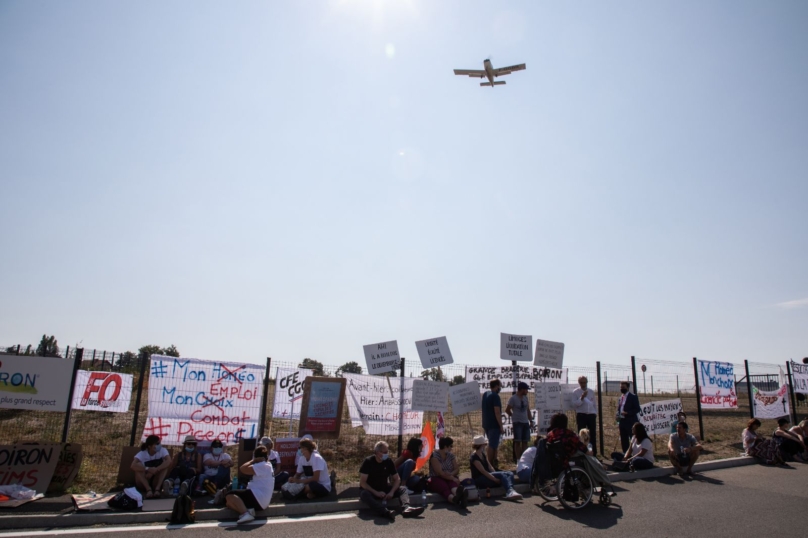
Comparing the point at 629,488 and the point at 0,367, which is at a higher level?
the point at 0,367

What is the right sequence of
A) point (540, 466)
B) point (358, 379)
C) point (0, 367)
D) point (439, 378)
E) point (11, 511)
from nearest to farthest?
point (11, 511) < point (540, 466) < point (0, 367) < point (358, 379) < point (439, 378)

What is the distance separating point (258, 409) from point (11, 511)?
13.7 ft

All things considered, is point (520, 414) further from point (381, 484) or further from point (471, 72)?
point (471, 72)

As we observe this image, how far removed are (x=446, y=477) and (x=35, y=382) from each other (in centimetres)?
760

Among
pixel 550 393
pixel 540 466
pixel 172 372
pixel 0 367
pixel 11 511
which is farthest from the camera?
pixel 550 393

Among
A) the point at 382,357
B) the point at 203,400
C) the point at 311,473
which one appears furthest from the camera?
the point at 382,357

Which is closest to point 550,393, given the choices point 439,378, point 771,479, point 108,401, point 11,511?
point 439,378

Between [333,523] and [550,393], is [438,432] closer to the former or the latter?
[550,393]

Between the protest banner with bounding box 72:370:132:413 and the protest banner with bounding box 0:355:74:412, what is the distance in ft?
0.66

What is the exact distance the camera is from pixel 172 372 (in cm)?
980

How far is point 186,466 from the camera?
8625mm

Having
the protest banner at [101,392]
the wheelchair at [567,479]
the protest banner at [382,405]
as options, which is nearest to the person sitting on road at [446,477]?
the wheelchair at [567,479]

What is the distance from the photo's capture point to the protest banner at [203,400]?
959 cm

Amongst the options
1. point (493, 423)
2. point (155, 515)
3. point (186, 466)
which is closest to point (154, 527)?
point (155, 515)
